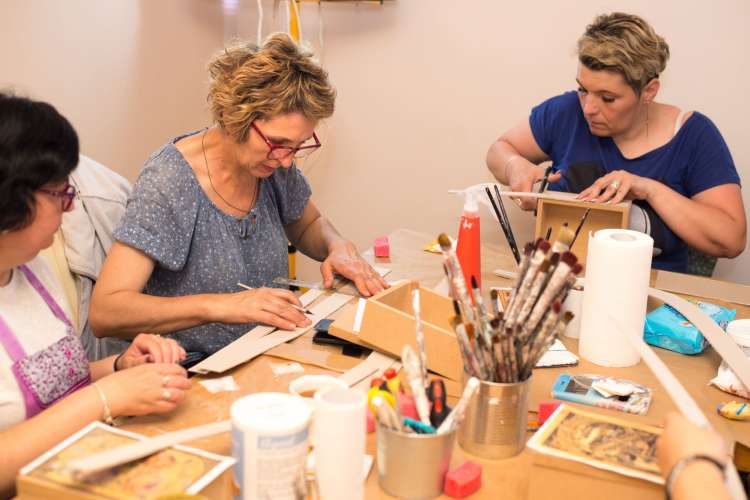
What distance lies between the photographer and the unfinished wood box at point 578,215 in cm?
187

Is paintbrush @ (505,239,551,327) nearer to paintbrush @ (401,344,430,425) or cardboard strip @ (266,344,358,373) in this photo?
paintbrush @ (401,344,430,425)

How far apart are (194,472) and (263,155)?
0.96 meters

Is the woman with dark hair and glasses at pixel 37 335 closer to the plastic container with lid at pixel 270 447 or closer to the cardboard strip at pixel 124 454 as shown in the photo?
the cardboard strip at pixel 124 454

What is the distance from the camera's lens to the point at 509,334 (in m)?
0.98

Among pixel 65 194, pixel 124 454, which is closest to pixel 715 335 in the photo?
pixel 124 454

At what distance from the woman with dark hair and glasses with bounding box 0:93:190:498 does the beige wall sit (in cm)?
128

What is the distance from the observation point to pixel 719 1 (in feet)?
8.41

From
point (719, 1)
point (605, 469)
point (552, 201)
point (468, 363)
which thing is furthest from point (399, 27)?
point (605, 469)

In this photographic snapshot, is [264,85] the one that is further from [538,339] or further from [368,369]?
[538,339]

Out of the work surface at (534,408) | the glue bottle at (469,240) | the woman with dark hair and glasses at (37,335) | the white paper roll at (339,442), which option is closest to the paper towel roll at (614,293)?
the work surface at (534,408)

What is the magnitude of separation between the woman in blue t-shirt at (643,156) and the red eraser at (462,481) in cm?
109

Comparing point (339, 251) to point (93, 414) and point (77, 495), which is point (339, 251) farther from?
point (77, 495)

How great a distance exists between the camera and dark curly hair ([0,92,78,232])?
1045 mm

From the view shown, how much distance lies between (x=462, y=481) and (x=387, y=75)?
7.89ft
